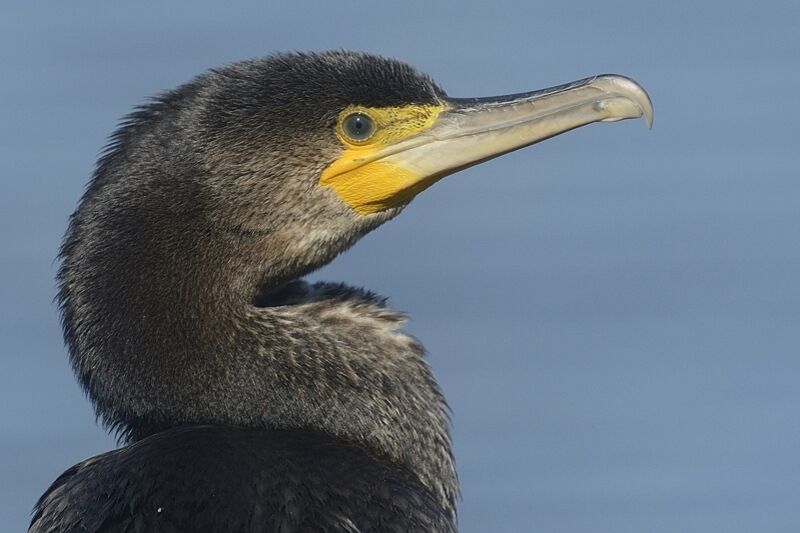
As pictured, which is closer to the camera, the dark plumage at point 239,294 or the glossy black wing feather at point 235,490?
the glossy black wing feather at point 235,490

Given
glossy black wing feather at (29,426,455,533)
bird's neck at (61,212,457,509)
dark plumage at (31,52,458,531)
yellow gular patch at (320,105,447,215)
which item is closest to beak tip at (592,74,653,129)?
yellow gular patch at (320,105,447,215)

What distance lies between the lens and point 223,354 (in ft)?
19.8

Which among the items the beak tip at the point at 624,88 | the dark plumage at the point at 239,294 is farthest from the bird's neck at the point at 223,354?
the beak tip at the point at 624,88

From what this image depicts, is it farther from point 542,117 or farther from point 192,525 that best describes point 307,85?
point 192,525

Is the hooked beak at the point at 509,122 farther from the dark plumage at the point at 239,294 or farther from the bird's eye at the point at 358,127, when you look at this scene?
the dark plumage at the point at 239,294

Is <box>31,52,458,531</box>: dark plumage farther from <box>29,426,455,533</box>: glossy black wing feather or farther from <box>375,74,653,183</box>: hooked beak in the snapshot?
<box>375,74,653,183</box>: hooked beak

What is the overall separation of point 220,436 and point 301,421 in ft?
1.20

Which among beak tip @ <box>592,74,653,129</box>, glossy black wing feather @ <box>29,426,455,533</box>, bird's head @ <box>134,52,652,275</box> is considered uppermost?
beak tip @ <box>592,74,653,129</box>

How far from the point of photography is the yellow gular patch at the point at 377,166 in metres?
6.37

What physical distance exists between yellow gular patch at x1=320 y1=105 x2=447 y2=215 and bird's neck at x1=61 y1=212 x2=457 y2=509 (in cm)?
36

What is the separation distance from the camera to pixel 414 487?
19.3 feet

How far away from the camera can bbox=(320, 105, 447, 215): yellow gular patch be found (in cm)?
637

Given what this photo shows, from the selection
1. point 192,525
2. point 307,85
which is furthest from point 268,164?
point 192,525

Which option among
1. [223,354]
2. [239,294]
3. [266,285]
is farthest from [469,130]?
[223,354]
